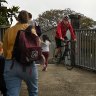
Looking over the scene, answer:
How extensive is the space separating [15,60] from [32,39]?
1.33 ft

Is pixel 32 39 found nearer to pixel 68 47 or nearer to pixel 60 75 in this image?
pixel 60 75

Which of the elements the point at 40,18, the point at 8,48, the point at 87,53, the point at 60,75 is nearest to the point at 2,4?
the point at 87,53

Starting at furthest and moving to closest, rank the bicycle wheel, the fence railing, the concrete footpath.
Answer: the bicycle wheel
the fence railing
the concrete footpath

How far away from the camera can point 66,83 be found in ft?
44.5

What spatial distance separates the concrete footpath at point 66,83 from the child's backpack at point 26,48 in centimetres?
401

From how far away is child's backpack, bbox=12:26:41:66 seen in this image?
776cm

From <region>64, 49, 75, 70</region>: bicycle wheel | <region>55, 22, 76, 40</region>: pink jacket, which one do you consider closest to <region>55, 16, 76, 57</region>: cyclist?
<region>55, 22, 76, 40</region>: pink jacket

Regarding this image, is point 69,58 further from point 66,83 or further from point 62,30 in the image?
point 66,83

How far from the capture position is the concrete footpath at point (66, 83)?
473 inches

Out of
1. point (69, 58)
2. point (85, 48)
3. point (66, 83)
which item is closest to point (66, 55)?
point (69, 58)

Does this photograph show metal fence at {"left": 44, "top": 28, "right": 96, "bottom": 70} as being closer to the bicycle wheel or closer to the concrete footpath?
the bicycle wheel

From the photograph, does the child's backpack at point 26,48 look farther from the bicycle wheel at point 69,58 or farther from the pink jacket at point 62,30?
the bicycle wheel at point 69,58

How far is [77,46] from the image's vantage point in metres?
18.6

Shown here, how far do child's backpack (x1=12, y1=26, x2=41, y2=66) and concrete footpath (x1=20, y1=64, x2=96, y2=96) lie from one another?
4.01 m
